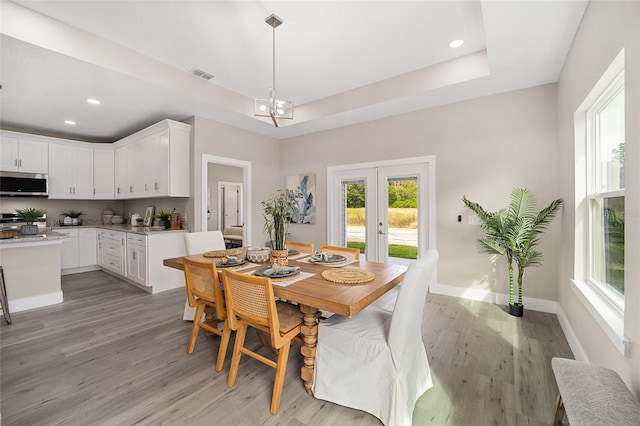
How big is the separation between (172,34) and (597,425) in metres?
3.87

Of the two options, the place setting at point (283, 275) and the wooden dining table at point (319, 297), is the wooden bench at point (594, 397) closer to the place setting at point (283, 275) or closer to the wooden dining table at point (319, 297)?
the wooden dining table at point (319, 297)

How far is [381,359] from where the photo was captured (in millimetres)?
1509

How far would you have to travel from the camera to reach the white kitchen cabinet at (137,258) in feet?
12.7

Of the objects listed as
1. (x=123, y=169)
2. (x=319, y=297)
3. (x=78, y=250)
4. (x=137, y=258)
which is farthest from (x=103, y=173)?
(x=319, y=297)

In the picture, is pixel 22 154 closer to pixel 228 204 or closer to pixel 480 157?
pixel 228 204

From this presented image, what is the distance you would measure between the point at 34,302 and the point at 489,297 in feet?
18.7

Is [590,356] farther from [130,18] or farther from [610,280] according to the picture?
[130,18]

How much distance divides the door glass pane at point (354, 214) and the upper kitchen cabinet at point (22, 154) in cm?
533

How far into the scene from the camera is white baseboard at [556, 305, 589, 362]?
2.03m

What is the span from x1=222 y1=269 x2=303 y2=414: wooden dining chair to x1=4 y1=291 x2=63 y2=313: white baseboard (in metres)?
3.21

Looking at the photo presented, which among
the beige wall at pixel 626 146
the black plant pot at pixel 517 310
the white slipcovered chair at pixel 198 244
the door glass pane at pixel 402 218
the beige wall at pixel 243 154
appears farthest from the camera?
the beige wall at pixel 243 154

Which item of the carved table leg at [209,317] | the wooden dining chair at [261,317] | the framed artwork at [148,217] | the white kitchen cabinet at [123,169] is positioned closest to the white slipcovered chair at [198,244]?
the carved table leg at [209,317]

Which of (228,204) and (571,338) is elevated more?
(228,204)

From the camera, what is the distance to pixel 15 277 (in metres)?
3.17
